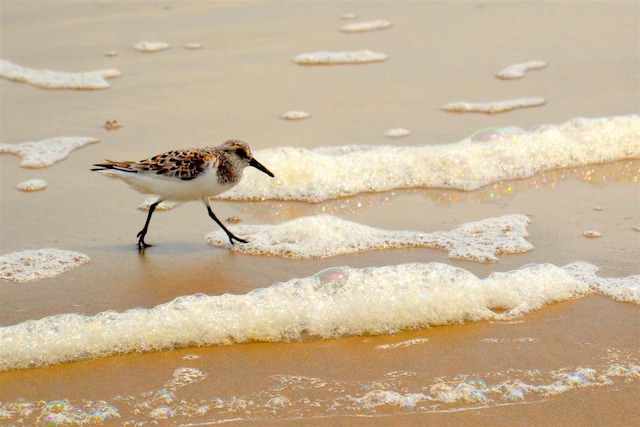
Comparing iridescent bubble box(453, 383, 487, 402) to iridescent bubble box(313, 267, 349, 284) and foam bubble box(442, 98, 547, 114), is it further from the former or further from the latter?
foam bubble box(442, 98, 547, 114)

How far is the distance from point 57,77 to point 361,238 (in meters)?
4.57

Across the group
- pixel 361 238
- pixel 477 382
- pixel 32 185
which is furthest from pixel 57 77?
pixel 477 382

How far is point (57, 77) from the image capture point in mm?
9250

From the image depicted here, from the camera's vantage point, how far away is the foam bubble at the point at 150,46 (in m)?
10.1

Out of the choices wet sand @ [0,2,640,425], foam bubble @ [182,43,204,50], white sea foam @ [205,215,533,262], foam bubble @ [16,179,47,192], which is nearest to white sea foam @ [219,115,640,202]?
wet sand @ [0,2,640,425]

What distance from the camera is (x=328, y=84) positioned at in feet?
29.5

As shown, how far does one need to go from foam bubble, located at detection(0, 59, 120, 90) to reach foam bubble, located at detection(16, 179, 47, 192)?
243 cm

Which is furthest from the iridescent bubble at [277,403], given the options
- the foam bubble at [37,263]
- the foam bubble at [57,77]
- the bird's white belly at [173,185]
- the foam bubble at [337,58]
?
the foam bubble at [337,58]

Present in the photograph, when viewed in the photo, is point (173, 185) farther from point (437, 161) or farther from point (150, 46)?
point (150, 46)

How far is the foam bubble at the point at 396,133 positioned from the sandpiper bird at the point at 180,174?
2.05 meters

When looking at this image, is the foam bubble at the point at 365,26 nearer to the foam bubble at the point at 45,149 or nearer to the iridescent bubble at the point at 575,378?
the foam bubble at the point at 45,149

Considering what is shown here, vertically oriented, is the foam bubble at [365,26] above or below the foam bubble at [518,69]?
above

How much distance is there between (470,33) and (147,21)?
11.8ft

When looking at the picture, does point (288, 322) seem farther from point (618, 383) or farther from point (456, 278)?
point (618, 383)
